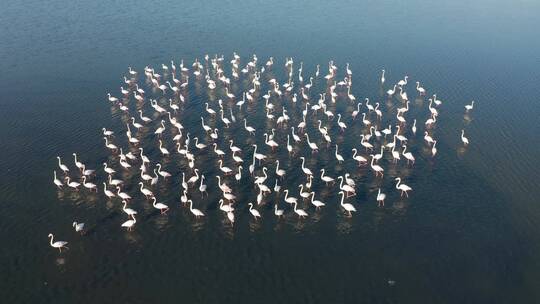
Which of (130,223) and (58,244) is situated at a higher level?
(130,223)

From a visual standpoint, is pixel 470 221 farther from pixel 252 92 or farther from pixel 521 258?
pixel 252 92

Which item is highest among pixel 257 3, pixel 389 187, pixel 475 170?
pixel 257 3

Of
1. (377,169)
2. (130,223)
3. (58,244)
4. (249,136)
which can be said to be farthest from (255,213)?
(58,244)

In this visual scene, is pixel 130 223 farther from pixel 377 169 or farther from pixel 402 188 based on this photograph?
pixel 402 188

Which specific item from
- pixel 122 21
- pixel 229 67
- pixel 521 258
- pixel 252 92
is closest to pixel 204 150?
pixel 252 92

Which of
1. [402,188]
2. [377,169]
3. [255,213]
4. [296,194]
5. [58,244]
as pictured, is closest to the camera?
[58,244]

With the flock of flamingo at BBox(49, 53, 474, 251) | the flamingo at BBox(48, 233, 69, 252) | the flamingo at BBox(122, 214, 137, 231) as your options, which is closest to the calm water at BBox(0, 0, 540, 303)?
the flamingo at BBox(48, 233, 69, 252)
